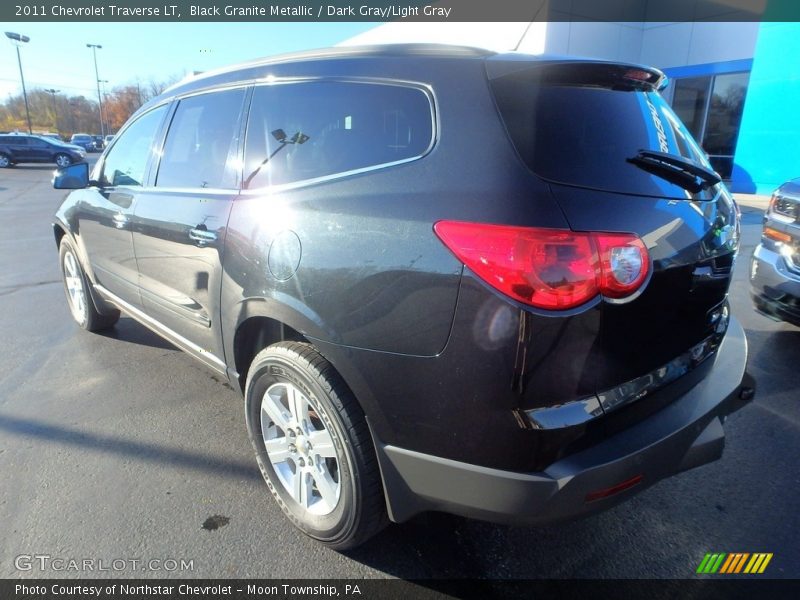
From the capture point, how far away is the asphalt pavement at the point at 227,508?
209 centimetres

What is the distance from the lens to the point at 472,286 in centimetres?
154

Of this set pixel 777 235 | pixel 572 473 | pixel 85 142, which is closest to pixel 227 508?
pixel 572 473

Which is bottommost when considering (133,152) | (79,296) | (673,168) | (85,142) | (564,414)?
(85,142)

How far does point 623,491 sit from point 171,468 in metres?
2.16

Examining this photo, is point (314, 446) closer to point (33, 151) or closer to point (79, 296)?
point (79, 296)

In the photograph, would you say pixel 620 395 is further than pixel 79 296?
No

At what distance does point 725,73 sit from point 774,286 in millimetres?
14898

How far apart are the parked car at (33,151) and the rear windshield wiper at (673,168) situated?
29.1m

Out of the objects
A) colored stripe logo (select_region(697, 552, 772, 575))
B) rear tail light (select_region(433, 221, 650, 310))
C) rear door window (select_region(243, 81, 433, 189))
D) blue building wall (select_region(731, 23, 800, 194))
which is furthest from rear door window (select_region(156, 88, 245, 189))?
blue building wall (select_region(731, 23, 800, 194))

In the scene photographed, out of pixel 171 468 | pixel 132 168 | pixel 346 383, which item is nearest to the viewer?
pixel 346 383

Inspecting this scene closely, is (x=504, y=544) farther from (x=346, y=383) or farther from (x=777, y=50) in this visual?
(x=777, y=50)

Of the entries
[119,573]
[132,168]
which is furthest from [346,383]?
[132,168]

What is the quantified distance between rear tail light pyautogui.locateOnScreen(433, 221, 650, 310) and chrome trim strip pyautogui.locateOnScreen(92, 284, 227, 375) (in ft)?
5.41

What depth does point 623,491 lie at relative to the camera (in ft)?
5.48
